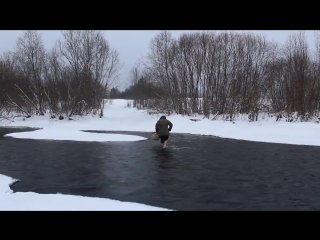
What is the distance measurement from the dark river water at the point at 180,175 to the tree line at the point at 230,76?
51.6ft

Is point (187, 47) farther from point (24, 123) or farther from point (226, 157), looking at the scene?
point (226, 157)

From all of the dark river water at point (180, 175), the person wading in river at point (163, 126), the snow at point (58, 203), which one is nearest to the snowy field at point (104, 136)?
the snow at point (58, 203)

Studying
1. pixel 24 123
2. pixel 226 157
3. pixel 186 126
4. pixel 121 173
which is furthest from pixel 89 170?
pixel 24 123

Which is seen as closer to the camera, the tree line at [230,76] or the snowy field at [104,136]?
the snowy field at [104,136]

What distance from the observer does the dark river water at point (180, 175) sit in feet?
24.7

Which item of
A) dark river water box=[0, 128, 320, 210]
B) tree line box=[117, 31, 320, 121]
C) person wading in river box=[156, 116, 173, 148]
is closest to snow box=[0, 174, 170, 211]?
dark river water box=[0, 128, 320, 210]

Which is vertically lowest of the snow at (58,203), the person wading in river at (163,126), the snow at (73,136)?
the snow at (73,136)

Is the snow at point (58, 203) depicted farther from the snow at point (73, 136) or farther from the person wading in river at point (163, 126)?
the snow at point (73, 136)

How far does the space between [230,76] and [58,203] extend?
33.9 meters

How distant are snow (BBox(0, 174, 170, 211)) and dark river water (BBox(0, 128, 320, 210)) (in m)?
0.52

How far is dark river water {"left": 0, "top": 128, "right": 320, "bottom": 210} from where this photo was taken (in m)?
7.53

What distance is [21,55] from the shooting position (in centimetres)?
4306

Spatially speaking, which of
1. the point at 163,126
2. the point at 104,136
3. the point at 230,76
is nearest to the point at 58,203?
the point at 163,126
